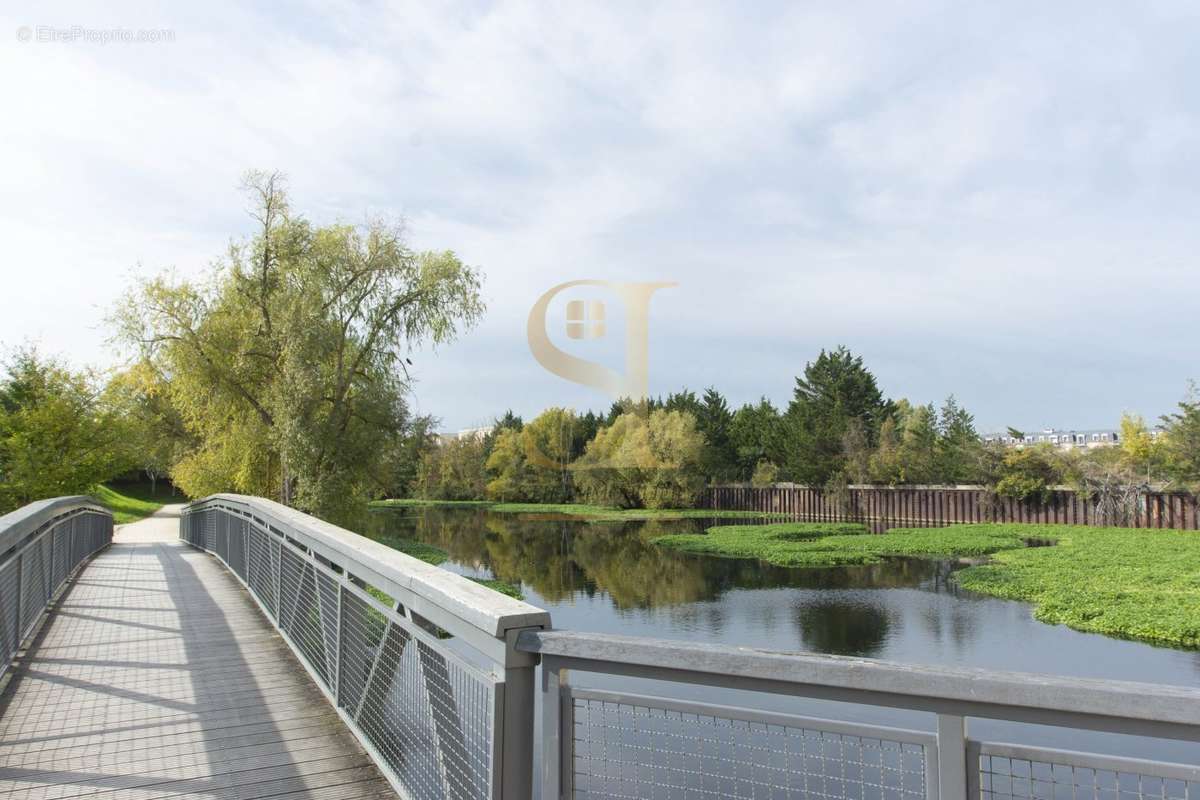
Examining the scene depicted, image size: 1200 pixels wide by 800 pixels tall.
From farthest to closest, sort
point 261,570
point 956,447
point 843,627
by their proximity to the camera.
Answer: point 956,447 < point 843,627 < point 261,570

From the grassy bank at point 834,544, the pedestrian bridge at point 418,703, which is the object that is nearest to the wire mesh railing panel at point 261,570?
the pedestrian bridge at point 418,703

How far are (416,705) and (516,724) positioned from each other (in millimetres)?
1089

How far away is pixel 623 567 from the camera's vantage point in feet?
80.8

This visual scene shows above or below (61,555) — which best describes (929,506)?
below

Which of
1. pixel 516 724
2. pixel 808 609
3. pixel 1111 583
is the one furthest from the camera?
pixel 1111 583

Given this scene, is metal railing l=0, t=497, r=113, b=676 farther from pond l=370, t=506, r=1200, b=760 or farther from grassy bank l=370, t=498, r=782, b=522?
grassy bank l=370, t=498, r=782, b=522

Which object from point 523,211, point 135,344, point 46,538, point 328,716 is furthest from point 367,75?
point 135,344

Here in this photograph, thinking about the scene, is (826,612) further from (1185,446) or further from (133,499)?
(133,499)

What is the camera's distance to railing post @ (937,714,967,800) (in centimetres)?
185

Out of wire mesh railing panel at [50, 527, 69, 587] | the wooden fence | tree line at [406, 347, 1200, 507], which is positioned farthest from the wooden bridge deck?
the wooden fence

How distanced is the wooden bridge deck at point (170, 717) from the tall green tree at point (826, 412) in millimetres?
44235

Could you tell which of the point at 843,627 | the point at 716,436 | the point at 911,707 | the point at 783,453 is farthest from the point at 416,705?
the point at 716,436

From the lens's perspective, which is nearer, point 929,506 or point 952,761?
point 952,761

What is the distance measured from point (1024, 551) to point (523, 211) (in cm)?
1801
